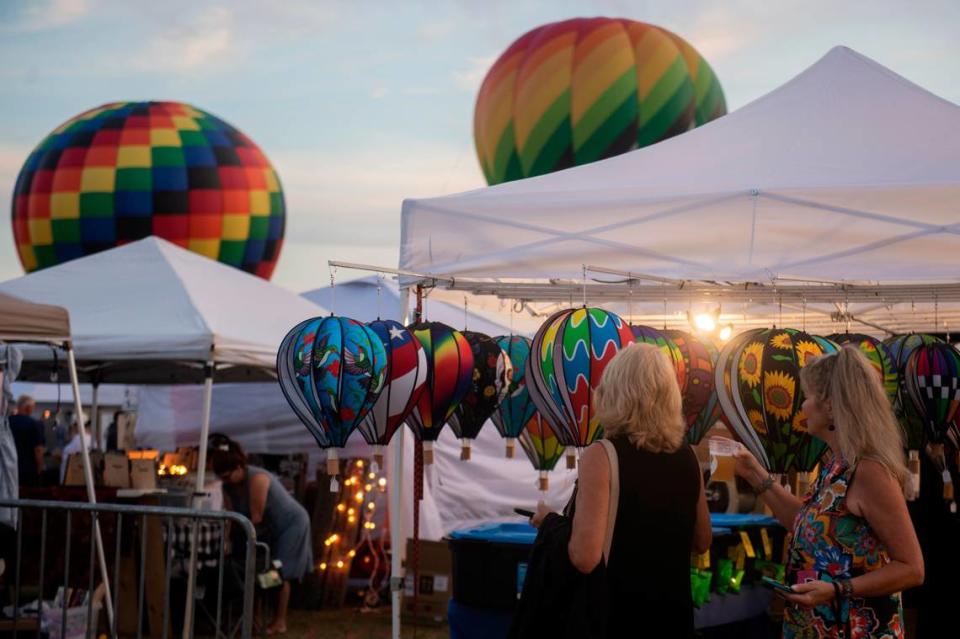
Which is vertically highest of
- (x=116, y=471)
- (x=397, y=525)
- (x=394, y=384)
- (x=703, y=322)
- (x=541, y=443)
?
(x=703, y=322)

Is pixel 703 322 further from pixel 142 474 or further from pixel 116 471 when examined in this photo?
pixel 116 471

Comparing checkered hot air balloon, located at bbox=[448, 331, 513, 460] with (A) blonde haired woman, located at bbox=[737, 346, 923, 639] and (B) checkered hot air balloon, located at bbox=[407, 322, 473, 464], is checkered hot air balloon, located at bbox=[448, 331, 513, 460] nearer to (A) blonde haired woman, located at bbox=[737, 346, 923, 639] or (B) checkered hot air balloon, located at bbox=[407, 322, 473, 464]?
(B) checkered hot air balloon, located at bbox=[407, 322, 473, 464]

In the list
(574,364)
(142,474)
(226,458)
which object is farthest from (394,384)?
(142,474)

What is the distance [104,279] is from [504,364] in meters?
4.66

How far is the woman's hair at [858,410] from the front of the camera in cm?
331

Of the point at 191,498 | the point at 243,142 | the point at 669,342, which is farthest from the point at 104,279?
the point at 243,142

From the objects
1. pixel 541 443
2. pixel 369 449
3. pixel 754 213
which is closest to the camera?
pixel 754 213

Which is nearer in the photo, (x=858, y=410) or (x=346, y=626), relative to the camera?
(x=858, y=410)

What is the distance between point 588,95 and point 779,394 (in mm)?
10496

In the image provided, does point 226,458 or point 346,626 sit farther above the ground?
point 226,458

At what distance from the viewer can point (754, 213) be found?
18.2ft

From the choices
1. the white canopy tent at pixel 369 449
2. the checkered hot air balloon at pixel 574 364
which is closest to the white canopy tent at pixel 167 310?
the white canopy tent at pixel 369 449

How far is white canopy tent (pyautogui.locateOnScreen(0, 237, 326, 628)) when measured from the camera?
853 centimetres

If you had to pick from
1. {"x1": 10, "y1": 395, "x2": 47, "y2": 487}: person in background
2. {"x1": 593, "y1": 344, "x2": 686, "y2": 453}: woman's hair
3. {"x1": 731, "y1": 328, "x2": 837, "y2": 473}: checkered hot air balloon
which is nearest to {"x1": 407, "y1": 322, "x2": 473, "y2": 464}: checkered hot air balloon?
{"x1": 731, "y1": 328, "x2": 837, "y2": 473}: checkered hot air balloon
